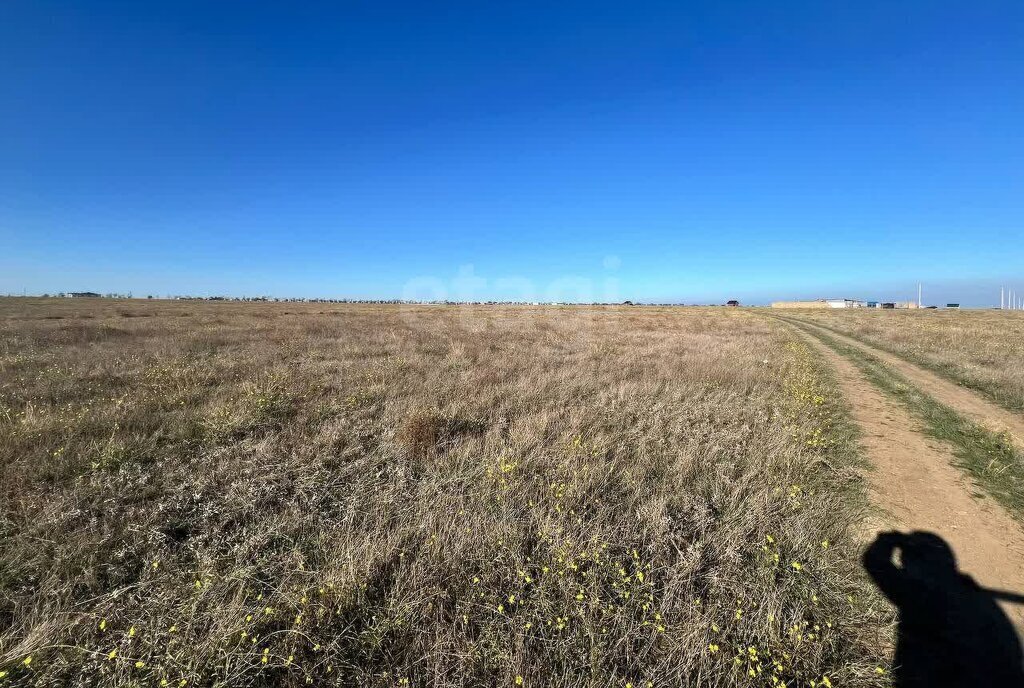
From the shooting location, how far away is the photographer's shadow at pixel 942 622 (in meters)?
3.16

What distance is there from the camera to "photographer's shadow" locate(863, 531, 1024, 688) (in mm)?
3158

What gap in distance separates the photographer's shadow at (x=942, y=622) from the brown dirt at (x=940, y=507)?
0.61 feet

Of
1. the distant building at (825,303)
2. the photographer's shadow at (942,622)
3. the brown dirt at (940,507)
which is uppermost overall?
the distant building at (825,303)

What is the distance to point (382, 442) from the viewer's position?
7.27m

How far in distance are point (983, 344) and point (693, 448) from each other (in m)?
31.9

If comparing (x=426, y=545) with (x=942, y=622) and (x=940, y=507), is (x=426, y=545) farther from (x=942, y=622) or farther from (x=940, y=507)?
(x=940, y=507)

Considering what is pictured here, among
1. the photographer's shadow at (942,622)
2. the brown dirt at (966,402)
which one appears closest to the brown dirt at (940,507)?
the photographer's shadow at (942,622)

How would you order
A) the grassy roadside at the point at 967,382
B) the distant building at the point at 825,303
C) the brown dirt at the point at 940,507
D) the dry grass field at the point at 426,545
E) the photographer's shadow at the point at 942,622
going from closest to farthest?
the dry grass field at the point at 426,545 → the photographer's shadow at the point at 942,622 → the brown dirt at the point at 940,507 → the grassy roadside at the point at 967,382 → the distant building at the point at 825,303

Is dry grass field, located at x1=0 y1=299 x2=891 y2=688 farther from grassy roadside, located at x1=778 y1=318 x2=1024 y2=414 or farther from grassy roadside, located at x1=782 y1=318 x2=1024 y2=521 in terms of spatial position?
grassy roadside, located at x1=778 y1=318 x2=1024 y2=414

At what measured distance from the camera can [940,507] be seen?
5617 millimetres

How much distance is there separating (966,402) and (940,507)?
899 cm

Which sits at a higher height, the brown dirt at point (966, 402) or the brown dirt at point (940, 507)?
the brown dirt at point (966, 402)

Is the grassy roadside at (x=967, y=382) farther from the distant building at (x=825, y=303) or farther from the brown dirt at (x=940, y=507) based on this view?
the distant building at (x=825, y=303)

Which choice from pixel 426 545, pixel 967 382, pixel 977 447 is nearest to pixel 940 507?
pixel 977 447
